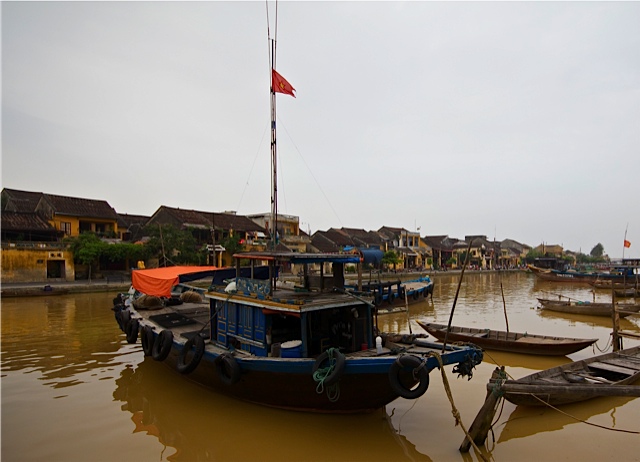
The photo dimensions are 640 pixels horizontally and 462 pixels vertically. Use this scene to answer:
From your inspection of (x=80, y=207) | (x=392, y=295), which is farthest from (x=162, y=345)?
(x=80, y=207)

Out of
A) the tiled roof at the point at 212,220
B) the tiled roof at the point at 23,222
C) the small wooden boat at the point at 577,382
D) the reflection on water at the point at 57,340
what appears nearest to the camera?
the small wooden boat at the point at 577,382

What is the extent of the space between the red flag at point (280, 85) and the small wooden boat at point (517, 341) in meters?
8.69

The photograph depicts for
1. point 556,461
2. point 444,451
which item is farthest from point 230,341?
point 556,461

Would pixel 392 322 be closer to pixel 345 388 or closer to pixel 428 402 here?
pixel 428 402

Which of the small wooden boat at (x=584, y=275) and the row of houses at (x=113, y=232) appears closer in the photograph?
the row of houses at (x=113, y=232)

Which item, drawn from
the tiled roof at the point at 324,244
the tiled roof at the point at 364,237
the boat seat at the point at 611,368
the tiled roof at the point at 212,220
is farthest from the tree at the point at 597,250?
the boat seat at the point at 611,368

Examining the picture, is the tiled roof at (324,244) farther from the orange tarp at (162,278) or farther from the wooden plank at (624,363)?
the wooden plank at (624,363)

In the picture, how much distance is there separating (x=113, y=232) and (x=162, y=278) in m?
26.6

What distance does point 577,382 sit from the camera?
7711 millimetres

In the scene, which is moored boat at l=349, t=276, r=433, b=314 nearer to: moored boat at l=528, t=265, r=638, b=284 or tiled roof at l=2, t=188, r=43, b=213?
moored boat at l=528, t=265, r=638, b=284

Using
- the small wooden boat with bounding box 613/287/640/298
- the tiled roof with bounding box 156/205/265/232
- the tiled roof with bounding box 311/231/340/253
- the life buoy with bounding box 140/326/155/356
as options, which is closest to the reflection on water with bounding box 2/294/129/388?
the life buoy with bounding box 140/326/155/356

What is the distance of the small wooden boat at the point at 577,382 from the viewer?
18.0 feet

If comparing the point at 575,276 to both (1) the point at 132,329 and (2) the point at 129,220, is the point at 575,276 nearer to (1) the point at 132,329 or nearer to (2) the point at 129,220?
(1) the point at 132,329

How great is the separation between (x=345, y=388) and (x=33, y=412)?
20.1 feet
